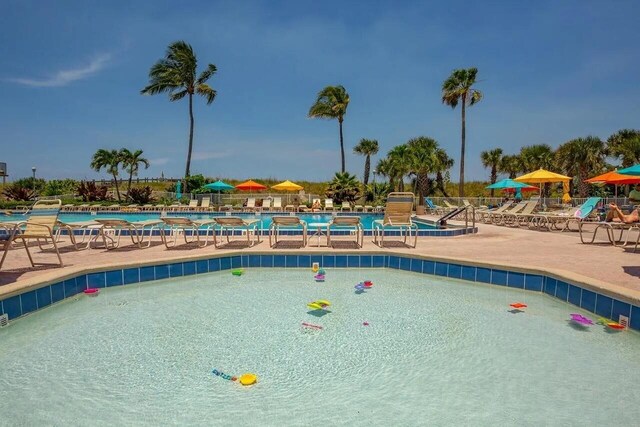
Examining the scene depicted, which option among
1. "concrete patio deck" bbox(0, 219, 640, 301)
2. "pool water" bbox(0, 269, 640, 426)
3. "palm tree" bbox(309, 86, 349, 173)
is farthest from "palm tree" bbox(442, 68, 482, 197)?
"pool water" bbox(0, 269, 640, 426)

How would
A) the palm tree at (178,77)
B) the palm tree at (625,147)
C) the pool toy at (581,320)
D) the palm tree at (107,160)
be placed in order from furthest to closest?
1. the palm tree at (107,160)
2. the palm tree at (178,77)
3. the palm tree at (625,147)
4. the pool toy at (581,320)

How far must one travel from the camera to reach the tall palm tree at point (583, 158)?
87.2 ft

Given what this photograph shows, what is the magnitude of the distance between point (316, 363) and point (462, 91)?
2759 centimetres

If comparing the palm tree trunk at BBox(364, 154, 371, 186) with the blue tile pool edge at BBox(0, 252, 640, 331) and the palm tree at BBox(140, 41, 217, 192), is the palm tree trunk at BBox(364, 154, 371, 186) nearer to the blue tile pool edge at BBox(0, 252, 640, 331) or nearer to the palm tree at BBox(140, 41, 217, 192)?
the palm tree at BBox(140, 41, 217, 192)

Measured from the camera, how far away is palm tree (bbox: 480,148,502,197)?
34469 mm

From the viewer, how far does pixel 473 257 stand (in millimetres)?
6125

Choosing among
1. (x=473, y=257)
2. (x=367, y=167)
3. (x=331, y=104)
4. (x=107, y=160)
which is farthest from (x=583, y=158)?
(x=107, y=160)

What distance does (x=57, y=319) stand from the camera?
159 inches

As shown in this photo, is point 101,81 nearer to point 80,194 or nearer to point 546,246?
point 80,194

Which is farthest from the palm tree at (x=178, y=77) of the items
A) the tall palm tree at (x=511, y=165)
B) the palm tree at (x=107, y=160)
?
the tall palm tree at (x=511, y=165)

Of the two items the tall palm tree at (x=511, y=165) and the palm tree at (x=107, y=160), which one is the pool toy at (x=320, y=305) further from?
the tall palm tree at (x=511, y=165)

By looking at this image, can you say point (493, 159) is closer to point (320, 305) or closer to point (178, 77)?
point (178, 77)

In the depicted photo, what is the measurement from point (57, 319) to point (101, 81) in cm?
2777

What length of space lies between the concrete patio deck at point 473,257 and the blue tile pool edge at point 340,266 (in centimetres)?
7
